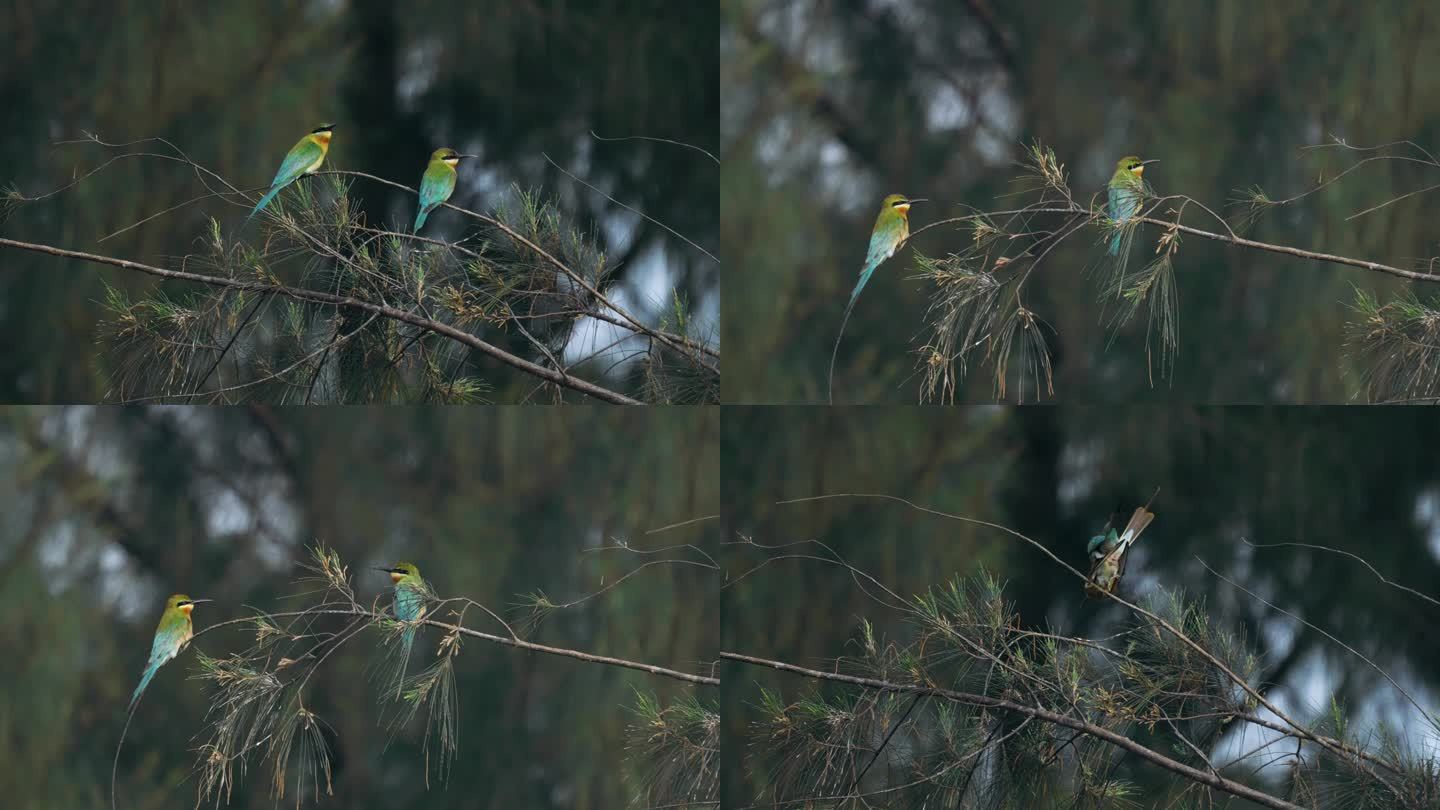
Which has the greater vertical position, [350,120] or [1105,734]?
[350,120]

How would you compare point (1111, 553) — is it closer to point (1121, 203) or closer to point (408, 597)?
point (1121, 203)

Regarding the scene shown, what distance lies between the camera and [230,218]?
9.87 feet

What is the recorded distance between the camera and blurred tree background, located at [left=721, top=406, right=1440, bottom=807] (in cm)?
286

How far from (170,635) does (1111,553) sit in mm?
1712

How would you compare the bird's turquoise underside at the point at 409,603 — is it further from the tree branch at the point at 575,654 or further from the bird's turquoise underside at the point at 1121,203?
the bird's turquoise underside at the point at 1121,203

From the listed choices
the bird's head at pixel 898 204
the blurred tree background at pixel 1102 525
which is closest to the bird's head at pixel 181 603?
the blurred tree background at pixel 1102 525

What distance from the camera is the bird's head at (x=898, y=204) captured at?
2994 millimetres

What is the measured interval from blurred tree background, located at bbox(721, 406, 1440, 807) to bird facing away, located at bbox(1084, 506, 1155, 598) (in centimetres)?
2

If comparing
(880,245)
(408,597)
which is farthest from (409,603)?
(880,245)

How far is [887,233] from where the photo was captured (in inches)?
118

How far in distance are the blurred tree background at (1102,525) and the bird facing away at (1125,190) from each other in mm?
351

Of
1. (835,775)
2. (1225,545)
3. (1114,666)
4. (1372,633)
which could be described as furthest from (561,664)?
(1372,633)

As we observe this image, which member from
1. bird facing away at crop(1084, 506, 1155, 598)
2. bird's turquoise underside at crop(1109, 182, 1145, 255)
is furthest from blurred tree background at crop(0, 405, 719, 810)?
bird's turquoise underside at crop(1109, 182, 1145, 255)

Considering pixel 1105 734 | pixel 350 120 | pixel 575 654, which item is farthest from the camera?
pixel 350 120
